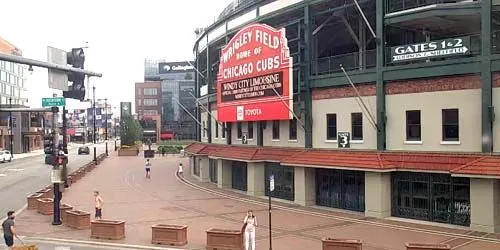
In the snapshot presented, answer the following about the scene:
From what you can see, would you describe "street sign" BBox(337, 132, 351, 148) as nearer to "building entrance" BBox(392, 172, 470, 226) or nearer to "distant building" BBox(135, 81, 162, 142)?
"building entrance" BBox(392, 172, 470, 226)

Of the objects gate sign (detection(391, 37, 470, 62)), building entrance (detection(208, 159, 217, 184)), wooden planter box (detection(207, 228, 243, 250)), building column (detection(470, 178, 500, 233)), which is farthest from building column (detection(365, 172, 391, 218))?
building entrance (detection(208, 159, 217, 184))

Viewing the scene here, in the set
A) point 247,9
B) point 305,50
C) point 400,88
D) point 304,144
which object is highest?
point 247,9

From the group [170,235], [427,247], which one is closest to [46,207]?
[170,235]

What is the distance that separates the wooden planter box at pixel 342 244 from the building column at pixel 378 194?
31.4 ft

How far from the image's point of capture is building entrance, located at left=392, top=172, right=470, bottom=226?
A: 25.7 meters

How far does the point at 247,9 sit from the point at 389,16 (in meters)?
13.7

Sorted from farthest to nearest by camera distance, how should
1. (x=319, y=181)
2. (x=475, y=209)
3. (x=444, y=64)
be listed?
(x=319, y=181) → (x=444, y=64) → (x=475, y=209)

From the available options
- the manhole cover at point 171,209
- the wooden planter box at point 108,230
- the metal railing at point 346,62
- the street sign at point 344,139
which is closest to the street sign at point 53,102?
the wooden planter box at point 108,230

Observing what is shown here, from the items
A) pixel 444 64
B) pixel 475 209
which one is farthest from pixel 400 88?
pixel 475 209

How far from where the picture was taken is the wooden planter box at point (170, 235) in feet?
72.7

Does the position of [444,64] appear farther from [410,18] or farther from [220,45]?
[220,45]

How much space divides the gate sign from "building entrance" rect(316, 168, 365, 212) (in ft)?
21.9

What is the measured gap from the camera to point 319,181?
33438 millimetres

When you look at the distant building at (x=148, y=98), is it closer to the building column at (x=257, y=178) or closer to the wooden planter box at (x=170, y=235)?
the building column at (x=257, y=178)
